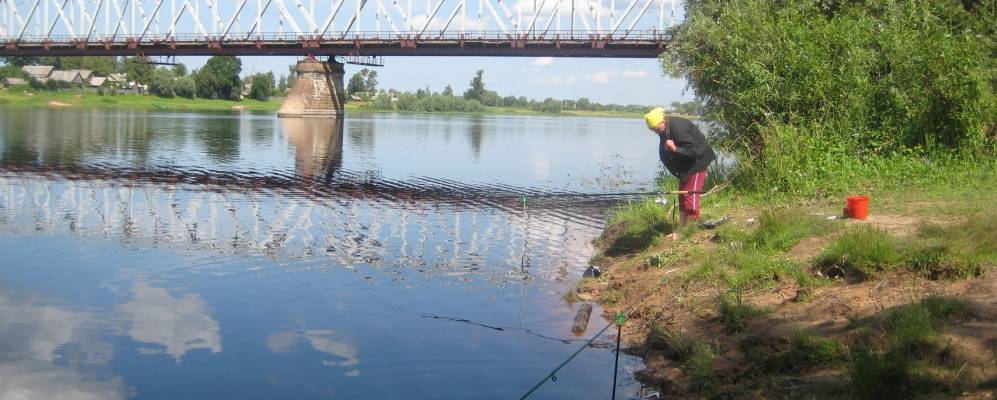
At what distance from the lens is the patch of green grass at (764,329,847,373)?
6883 mm

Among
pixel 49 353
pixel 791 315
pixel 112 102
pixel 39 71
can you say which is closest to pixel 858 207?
pixel 791 315

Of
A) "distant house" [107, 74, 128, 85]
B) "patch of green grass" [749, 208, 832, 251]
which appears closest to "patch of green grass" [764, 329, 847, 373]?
"patch of green grass" [749, 208, 832, 251]

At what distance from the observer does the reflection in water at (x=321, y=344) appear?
8.95 meters

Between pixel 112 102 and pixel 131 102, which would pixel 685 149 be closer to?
pixel 112 102

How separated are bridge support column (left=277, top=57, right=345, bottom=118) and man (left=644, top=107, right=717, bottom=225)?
82297mm

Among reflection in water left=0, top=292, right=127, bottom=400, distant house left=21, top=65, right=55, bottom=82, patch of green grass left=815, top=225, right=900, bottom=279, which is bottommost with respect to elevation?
reflection in water left=0, top=292, right=127, bottom=400

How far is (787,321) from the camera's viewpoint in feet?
26.1

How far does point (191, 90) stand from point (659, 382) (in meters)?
134

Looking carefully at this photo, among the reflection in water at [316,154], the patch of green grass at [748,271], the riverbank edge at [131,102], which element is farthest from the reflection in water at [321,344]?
the riverbank edge at [131,102]

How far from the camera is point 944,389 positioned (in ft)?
19.3

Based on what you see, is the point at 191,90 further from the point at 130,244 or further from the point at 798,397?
the point at 798,397

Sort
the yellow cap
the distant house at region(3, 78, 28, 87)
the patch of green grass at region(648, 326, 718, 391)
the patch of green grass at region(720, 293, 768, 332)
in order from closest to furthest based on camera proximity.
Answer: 1. the patch of green grass at region(648, 326, 718, 391)
2. the patch of green grass at region(720, 293, 768, 332)
3. the yellow cap
4. the distant house at region(3, 78, 28, 87)

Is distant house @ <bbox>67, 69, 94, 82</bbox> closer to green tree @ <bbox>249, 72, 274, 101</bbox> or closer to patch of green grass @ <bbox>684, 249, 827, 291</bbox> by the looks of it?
green tree @ <bbox>249, 72, 274, 101</bbox>

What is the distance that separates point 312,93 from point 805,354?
3465 inches
